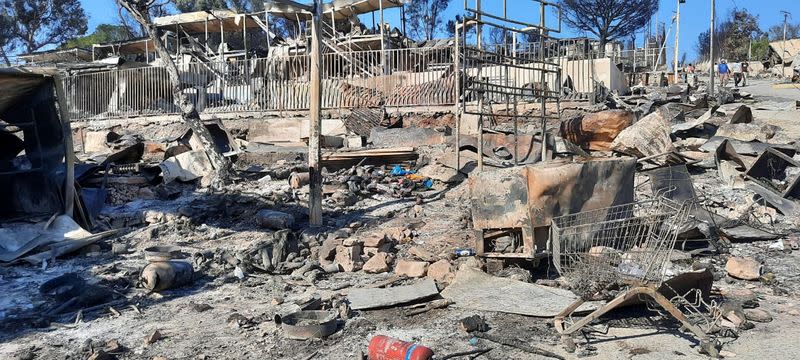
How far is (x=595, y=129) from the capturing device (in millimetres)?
11859

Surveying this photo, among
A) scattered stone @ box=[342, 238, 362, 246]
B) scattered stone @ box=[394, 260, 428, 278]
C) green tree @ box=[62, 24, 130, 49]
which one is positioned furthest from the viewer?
green tree @ box=[62, 24, 130, 49]

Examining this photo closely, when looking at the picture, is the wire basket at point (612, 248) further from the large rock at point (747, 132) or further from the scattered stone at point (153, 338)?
the large rock at point (747, 132)

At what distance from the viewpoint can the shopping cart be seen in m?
4.55

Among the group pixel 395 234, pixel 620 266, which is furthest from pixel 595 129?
pixel 620 266

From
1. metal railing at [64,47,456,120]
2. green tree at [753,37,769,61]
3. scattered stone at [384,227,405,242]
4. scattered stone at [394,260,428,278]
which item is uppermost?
green tree at [753,37,769,61]

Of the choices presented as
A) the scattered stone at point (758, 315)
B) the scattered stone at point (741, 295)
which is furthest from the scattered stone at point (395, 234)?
the scattered stone at point (758, 315)

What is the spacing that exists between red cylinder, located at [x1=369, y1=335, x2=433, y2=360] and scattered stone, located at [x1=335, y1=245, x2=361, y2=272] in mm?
2513

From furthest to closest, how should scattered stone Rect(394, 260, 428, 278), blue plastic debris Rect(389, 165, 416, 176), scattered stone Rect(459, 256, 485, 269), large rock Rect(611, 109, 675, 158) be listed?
blue plastic debris Rect(389, 165, 416, 176) < large rock Rect(611, 109, 675, 158) < scattered stone Rect(394, 260, 428, 278) < scattered stone Rect(459, 256, 485, 269)

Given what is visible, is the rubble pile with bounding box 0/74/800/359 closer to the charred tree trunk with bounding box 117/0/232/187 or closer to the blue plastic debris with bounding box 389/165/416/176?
the blue plastic debris with bounding box 389/165/416/176

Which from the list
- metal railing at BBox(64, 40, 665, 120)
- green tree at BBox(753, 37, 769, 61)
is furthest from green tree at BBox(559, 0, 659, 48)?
metal railing at BBox(64, 40, 665, 120)

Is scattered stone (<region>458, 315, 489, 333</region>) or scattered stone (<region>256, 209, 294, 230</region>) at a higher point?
scattered stone (<region>256, 209, 294, 230</region>)

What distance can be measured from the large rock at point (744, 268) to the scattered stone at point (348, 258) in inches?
145

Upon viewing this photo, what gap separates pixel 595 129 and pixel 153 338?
348 inches

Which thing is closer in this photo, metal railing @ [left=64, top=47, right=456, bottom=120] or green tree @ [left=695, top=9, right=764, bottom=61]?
metal railing @ [left=64, top=47, right=456, bottom=120]
